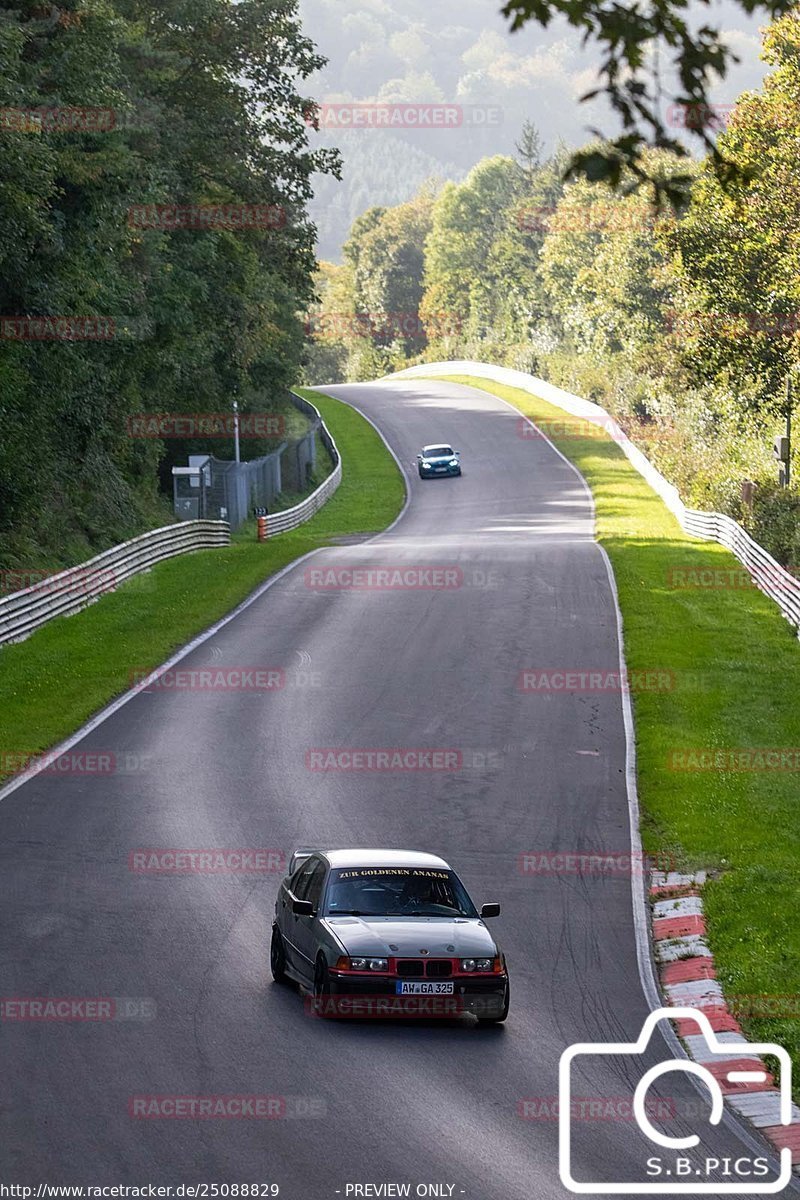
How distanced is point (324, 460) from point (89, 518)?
112 ft

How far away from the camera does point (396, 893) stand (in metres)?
13.4

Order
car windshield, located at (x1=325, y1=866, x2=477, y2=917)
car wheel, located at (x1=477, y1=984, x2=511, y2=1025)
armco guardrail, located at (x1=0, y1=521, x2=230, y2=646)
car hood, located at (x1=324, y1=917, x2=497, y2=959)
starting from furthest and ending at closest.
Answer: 1. armco guardrail, located at (x1=0, y1=521, x2=230, y2=646)
2. car windshield, located at (x1=325, y1=866, x2=477, y2=917)
3. car wheel, located at (x1=477, y1=984, x2=511, y2=1025)
4. car hood, located at (x1=324, y1=917, x2=497, y2=959)

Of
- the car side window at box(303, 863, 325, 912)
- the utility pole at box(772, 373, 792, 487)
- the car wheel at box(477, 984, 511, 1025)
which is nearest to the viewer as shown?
the car wheel at box(477, 984, 511, 1025)

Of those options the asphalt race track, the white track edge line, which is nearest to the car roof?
the asphalt race track

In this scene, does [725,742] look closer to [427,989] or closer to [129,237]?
[427,989]

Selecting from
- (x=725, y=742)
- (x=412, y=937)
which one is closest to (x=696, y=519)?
(x=725, y=742)

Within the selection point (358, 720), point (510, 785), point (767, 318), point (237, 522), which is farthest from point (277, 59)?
point (510, 785)

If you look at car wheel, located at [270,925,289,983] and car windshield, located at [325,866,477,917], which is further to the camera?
car wheel, located at [270,925,289,983]

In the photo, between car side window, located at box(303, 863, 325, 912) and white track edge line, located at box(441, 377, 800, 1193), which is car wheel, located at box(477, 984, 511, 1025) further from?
car side window, located at box(303, 863, 325, 912)

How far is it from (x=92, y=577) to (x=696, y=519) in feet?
69.5

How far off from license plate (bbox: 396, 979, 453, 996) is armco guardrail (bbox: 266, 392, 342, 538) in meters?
39.0

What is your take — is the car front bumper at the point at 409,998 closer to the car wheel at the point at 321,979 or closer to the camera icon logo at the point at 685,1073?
the car wheel at the point at 321,979

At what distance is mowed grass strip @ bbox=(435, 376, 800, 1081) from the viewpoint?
14602 millimetres

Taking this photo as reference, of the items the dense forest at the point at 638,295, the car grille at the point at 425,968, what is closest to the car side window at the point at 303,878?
the car grille at the point at 425,968
